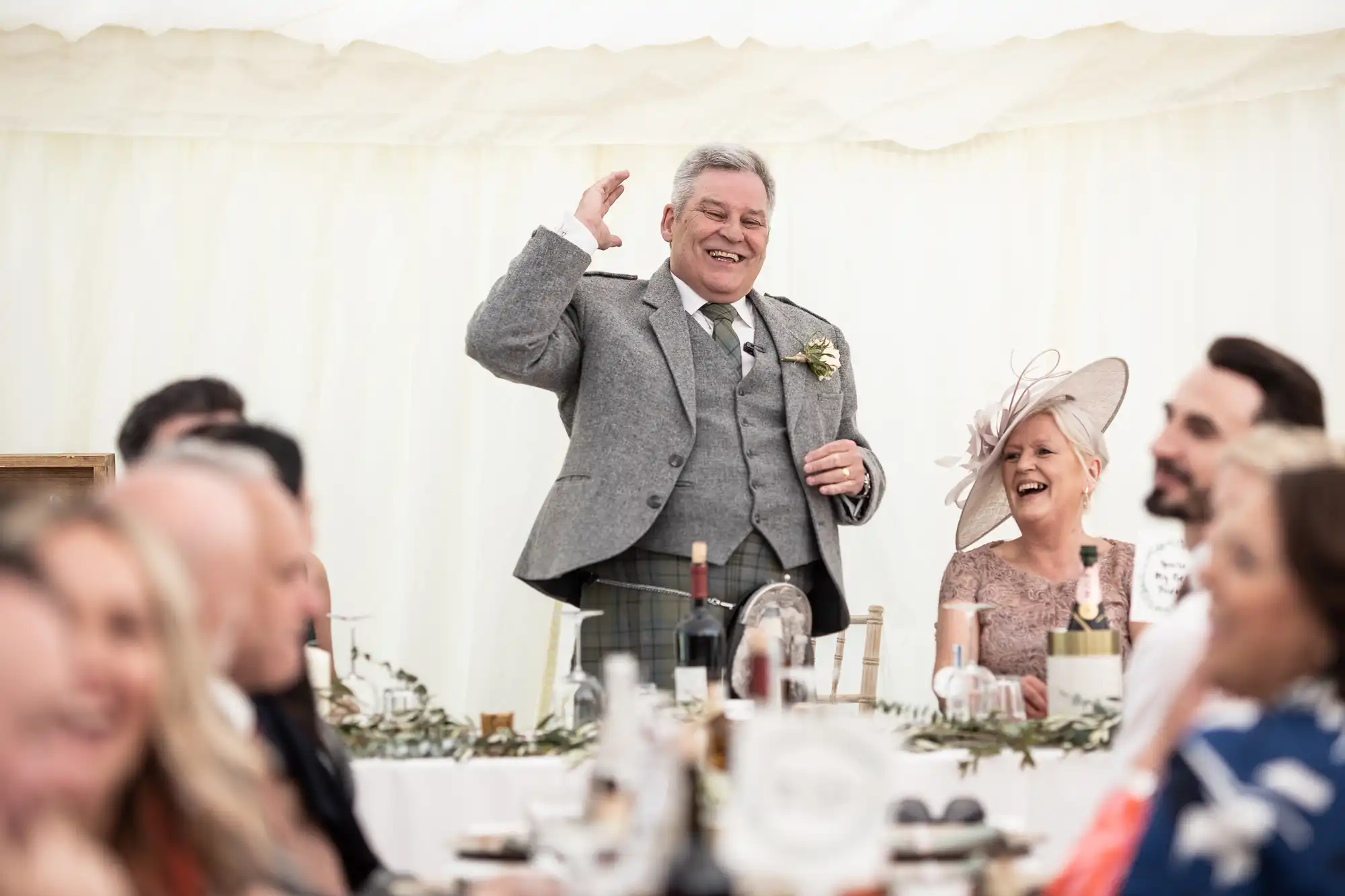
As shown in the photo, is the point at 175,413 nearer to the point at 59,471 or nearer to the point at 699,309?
the point at 699,309

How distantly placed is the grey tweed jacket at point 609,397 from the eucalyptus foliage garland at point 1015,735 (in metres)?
0.92

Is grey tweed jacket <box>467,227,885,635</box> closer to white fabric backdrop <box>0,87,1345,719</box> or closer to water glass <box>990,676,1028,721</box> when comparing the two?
water glass <box>990,676,1028,721</box>

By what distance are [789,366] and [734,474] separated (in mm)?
327

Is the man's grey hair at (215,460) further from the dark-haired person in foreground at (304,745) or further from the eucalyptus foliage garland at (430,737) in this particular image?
the eucalyptus foliage garland at (430,737)

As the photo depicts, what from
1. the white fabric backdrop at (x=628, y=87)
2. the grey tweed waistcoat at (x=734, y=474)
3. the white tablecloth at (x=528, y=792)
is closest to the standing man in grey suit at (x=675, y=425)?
the grey tweed waistcoat at (x=734, y=474)

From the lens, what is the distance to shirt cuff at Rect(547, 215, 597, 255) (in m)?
3.57

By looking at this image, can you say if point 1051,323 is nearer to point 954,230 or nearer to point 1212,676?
point 954,230

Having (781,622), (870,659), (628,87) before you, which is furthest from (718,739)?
(628,87)

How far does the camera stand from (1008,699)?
2965mm

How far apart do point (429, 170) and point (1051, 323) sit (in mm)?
2076

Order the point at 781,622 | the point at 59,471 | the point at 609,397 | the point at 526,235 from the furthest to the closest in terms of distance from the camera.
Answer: the point at 526,235
the point at 59,471
the point at 609,397
the point at 781,622

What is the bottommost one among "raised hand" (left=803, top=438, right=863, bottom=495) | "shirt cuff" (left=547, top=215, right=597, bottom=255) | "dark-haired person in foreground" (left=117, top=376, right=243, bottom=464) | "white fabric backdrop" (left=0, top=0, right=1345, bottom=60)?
"raised hand" (left=803, top=438, right=863, bottom=495)

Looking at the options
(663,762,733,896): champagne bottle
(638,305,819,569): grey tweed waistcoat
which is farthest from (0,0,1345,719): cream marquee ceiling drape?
(663,762,733,896): champagne bottle

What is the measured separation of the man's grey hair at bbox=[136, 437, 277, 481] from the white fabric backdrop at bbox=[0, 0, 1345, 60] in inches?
118
